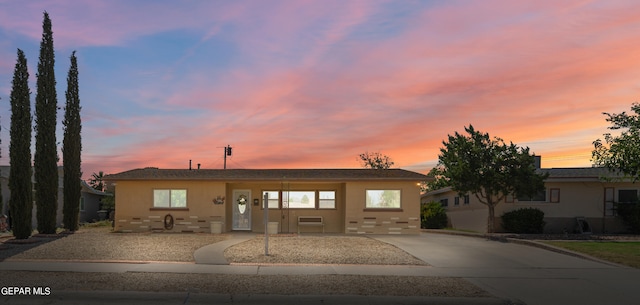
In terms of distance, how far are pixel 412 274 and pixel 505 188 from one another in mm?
15572

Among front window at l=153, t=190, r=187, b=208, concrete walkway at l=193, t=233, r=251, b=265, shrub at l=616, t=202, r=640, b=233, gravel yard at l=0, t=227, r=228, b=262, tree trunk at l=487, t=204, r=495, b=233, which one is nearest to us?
concrete walkway at l=193, t=233, r=251, b=265

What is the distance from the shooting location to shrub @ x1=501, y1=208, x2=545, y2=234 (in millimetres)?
28078

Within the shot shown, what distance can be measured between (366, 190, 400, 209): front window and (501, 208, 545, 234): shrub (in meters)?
6.84

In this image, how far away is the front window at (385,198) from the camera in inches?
1051

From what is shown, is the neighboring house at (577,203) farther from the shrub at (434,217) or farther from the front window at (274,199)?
the front window at (274,199)

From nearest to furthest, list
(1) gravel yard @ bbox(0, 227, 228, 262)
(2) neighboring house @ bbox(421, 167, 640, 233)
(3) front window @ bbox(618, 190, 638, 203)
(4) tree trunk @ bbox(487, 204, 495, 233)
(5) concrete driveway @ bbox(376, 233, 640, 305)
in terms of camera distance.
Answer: (5) concrete driveway @ bbox(376, 233, 640, 305)
(1) gravel yard @ bbox(0, 227, 228, 262)
(4) tree trunk @ bbox(487, 204, 495, 233)
(2) neighboring house @ bbox(421, 167, 640, 233)
(3) front window @ bbox(618, 190, 638, 203)

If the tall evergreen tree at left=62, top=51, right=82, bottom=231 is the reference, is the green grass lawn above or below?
below

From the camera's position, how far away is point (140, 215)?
87.8 ft

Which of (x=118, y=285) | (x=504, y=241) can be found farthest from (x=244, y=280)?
(x=504, y=241)

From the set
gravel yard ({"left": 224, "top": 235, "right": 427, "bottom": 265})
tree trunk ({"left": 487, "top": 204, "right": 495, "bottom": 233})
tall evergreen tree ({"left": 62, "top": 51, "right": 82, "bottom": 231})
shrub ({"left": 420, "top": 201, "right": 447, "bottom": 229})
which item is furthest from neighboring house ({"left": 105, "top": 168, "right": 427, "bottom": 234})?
shrub ({"left": 420, "top": 201, "right": 447, "bottom": 229})

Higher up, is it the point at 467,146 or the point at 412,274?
the point at 467,146

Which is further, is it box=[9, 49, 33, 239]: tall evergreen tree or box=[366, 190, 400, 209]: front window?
box=[366, 190, 400, 209]: front window

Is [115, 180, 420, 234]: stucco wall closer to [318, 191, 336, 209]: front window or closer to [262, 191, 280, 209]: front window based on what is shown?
[318, 191, 336, 209]: front window

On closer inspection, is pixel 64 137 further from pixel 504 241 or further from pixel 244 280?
pixel 504 241
